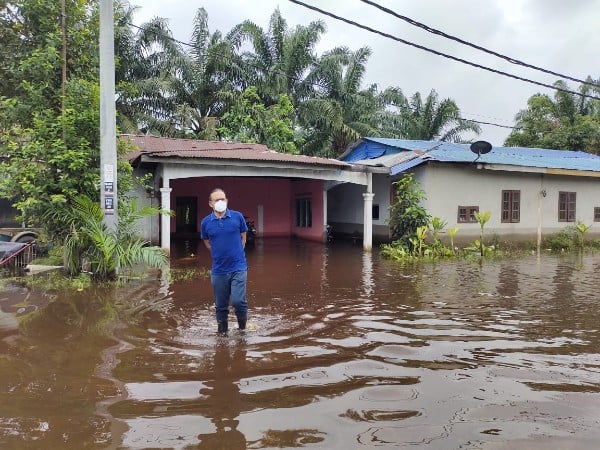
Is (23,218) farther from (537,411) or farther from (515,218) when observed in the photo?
(515,218)

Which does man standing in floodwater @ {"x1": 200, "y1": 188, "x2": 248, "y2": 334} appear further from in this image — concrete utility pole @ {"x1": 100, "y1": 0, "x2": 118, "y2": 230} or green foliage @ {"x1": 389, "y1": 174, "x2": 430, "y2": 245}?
green foliage @ {"x1": 389, "y1": 174, "x2": 430, "y2": 245}

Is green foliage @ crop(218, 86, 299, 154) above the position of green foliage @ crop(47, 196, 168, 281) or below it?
above

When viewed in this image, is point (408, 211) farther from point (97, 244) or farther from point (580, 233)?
point (97, 244)

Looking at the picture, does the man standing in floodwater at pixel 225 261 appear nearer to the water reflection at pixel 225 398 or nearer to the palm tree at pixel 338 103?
the water reflection at pixel 225 398

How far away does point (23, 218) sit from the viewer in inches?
427

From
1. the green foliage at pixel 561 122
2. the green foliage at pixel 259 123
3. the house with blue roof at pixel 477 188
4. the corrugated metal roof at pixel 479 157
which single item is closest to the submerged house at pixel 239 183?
the house with blue roof at pixel 477 188

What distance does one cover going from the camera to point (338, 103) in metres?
27.1

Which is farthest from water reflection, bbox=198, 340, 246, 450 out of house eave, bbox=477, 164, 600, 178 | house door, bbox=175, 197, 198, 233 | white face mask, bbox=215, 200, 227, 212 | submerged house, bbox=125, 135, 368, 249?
house door, bbox=175, 197, 198, 233

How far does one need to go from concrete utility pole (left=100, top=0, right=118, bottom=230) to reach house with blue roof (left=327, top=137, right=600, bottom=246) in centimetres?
929

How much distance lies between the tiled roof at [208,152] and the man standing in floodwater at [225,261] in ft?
23.1

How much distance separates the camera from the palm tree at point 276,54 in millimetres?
27234

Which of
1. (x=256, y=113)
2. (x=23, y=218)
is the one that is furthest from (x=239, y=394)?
(x=256, y=113)

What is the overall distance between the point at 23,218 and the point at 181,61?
676 inches

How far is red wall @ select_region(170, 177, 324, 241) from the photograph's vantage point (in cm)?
2222
